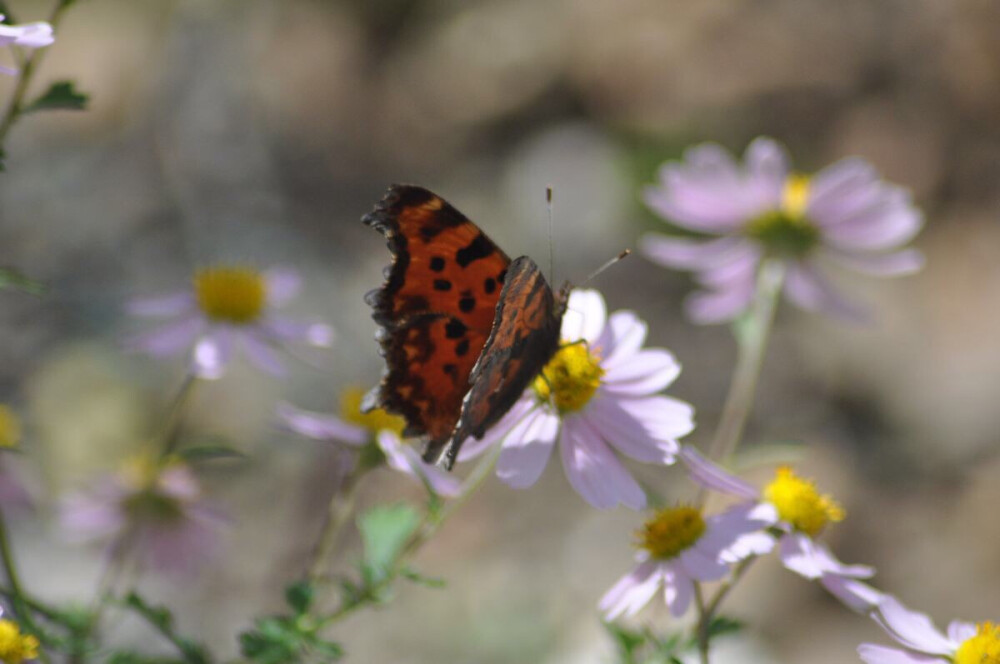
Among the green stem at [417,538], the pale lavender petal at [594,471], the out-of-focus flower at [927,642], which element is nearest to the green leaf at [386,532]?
the green stem at [417,538]

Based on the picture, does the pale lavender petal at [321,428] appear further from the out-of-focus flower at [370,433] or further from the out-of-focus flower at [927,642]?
the out-of-focus flower at [927,642]

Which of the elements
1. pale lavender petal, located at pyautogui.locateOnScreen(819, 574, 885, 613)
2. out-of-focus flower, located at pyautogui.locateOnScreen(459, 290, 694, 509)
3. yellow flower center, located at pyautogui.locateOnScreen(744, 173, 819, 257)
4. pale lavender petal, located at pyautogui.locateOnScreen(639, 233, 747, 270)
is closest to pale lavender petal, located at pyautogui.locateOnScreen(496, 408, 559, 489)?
out-of-focus flower, located at pyautogui.locateOnScreen(459, 290, 694, 509)

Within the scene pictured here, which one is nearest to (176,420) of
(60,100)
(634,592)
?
(60,100)

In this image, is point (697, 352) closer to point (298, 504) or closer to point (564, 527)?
point (564, 527)

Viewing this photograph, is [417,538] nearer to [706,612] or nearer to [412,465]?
[412,465]

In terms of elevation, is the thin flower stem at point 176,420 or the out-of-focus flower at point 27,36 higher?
the out-of-focus flower at point 27,36

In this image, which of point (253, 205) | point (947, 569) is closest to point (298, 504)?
point (253, 205)
